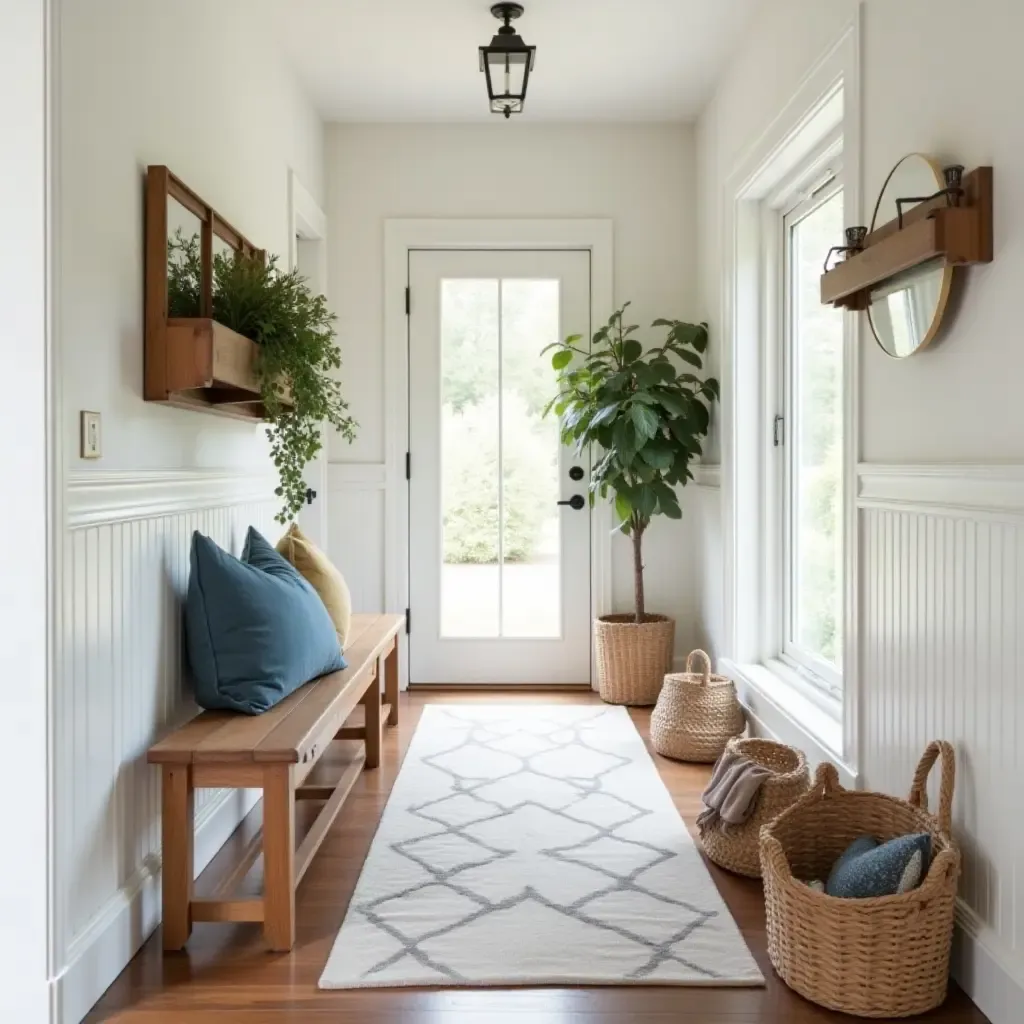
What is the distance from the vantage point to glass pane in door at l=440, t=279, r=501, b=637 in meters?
4.74

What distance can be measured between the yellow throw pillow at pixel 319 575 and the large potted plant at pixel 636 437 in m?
1.37

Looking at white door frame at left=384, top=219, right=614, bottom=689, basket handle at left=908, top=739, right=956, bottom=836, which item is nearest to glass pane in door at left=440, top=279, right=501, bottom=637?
white door frame at left=384, top=219, right=614, bottom=689

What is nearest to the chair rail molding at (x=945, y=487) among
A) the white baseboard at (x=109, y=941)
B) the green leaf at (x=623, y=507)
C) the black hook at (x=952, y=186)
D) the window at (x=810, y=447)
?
the black hook at (x=952, y=186)

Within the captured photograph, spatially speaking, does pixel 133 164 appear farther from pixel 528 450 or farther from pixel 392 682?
pixel 528 450

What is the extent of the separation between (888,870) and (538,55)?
10.5ft

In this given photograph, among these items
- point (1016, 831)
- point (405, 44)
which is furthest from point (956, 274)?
point (405, 44)

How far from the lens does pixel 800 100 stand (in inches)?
119

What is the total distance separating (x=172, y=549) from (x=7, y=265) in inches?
34.1

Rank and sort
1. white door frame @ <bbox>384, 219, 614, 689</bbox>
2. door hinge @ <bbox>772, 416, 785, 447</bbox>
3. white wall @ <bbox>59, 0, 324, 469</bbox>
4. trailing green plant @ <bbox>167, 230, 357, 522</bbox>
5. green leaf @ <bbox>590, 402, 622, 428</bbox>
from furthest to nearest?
1. white door frame @ <bbox>384, 219, 614, 689</bbox>
2. green leaf @ <bbox>590, 402, 622, 428</bbox>
3. door hinge @ <bbox>772, 416, 785, 447</bbox>
4. trailing green plant @ <bbox>167, 230, 357, 522</bbox>
5. white wall @ <bbox>59, 0, 324, 469</bbox>

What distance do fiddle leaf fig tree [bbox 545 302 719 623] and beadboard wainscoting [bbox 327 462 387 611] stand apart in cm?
92

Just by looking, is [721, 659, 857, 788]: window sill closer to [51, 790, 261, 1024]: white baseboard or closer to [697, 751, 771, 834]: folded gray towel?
[697, 751, 771, 834]: folded gray towel

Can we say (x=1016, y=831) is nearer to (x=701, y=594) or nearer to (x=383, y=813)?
(x=383, y=813)

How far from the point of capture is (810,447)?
355 centimetres

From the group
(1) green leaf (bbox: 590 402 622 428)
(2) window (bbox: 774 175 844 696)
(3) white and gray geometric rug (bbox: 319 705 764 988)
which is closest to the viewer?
(3) white and gray geometric rug (bbox: 319 705 764 988)
